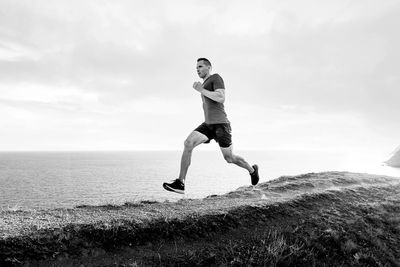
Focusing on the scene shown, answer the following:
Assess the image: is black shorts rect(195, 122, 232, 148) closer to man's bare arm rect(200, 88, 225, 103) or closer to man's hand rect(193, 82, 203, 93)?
man's bare arm rect(200, 88, 225, 103)

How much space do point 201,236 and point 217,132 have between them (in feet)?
9.81

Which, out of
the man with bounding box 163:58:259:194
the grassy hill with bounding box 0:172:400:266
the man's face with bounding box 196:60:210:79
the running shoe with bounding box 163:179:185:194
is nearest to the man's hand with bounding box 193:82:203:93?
the man with bounding box 163:58:259:194

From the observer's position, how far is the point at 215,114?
8844 mm

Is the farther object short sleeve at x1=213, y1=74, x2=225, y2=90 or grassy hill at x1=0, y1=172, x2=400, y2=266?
short sleeve at x1=213, y1=74, x2=225, y2=90

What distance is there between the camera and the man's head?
9.04 meters

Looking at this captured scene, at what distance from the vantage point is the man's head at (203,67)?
29.7 feet

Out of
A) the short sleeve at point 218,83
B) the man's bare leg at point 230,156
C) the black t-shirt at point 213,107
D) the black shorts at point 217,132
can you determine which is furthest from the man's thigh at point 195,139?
the short sleeve at point 218,83

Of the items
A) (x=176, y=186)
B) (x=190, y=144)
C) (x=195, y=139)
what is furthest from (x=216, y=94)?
(x=176, y=186)

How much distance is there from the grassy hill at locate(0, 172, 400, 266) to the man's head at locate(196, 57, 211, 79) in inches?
145

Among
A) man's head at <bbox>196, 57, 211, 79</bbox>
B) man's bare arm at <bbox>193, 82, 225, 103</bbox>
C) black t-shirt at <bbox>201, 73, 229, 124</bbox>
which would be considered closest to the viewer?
man's bare arm at <bbox>193, 82, 225, 103</bbox>

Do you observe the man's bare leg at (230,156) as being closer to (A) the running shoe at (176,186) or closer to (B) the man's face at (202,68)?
(A) the running shoe at (176,186)

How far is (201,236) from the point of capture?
271 inches

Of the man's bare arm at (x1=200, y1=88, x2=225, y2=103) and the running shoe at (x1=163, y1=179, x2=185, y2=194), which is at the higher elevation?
the man's bare arm at (x1=200, y1=88, x2=225, y2=103)

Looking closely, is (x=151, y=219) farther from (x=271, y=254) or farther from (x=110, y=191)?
(x=110, y=191)
